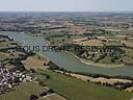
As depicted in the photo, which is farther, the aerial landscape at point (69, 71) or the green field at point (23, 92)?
the aerial landscape at point (69, 71)

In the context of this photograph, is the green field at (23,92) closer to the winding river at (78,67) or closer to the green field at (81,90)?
the green field at (81,90)

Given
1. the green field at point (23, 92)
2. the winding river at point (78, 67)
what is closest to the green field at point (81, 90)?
the green field at point (23, 92)

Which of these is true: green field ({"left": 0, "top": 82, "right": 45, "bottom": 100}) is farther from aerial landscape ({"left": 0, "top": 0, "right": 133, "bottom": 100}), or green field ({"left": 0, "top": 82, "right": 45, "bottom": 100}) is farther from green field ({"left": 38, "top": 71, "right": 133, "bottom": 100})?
green field ({"left": 38, "top": 71, "right": 133, "bottom": 100})

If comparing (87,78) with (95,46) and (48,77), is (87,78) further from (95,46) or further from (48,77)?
(95,46)

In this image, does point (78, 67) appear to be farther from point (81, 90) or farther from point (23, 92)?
point (23, 92)

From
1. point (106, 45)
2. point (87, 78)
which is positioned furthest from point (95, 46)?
point (87, 78)

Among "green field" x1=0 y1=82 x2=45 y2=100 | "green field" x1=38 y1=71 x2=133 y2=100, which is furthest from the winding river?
"green field" x1=0 y1=82 x2=45 y2=100

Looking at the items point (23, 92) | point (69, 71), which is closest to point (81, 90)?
point (23, 92)
